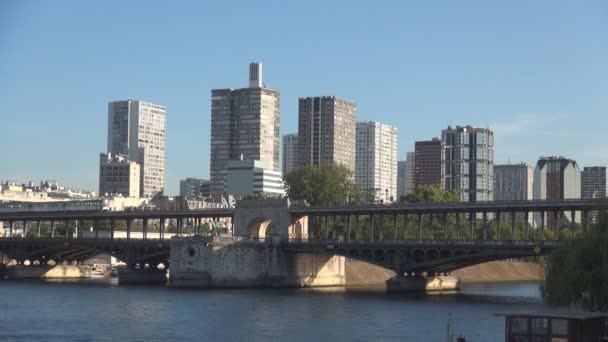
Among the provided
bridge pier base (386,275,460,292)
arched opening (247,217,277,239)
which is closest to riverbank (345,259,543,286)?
arched opening (247,217,277,239)

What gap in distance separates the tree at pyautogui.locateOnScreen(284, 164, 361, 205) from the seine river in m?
63.4

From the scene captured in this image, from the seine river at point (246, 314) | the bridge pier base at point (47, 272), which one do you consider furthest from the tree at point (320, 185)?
the seine river at point (246, 314)

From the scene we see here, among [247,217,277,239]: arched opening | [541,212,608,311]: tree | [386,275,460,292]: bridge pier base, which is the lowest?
[386,275,460,292]: bridge pier base

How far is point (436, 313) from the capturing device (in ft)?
279

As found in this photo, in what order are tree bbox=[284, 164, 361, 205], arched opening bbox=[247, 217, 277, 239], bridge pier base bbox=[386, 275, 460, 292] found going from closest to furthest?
bridge pier base bbox=[386, 275, 460, 292] → arched opening bbox=[247, 217, 277, 239] → tree bbox=[284, 164, 361, 205]

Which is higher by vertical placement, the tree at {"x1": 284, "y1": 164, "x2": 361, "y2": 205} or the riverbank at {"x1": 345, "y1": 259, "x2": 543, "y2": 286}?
the tree at {"x1": 284, "y1": 164, "x2": 361, "y2": 205}

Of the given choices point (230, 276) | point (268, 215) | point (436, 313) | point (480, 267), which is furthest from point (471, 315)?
point (480, 267)

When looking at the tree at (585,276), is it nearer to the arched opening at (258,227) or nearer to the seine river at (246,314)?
the seine river at (246,314)

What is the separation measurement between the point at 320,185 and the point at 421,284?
67538mm

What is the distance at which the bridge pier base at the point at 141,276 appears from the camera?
134 meters

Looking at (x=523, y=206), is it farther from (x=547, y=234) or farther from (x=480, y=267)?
(x=547, y=234)

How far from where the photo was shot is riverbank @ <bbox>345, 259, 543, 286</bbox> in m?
137

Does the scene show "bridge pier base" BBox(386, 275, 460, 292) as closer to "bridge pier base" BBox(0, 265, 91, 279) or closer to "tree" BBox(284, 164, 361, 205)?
"bridge pier base" BBox(0, 265, 91, 279)

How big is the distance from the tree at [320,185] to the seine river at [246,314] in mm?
63391
